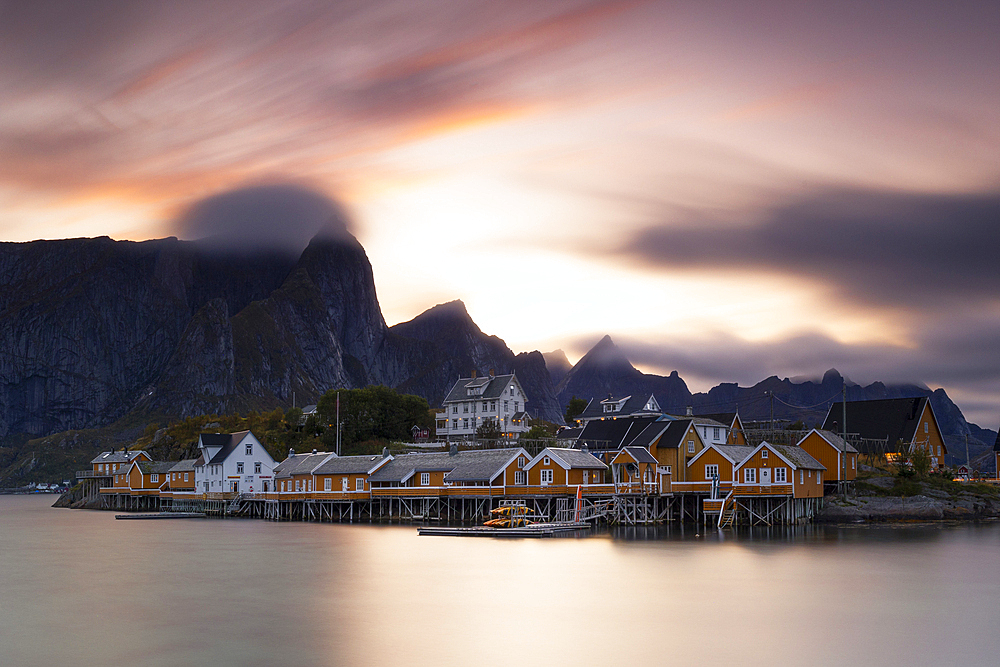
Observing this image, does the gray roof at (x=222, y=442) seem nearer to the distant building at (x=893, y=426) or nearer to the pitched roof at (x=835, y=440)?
the pitched roof at (x=835, y=440)

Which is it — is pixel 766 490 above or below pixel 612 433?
below

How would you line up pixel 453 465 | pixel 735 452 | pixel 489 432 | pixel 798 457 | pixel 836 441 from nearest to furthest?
pixel 798 457
pixel 735 452
pixel 836 441
pixel 453 465
pixel 489 432

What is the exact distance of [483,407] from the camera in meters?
131

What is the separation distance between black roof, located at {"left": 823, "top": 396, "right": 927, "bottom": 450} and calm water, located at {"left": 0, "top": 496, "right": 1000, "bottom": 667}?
27.1 m

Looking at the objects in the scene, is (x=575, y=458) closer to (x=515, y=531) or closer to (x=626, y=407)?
(x=515, y=531)

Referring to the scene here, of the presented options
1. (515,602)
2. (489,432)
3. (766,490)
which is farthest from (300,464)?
(515,602)

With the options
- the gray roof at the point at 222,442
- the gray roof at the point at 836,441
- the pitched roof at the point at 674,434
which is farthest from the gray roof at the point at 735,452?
the gray roof at the point at 222,442

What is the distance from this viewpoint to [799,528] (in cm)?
6881

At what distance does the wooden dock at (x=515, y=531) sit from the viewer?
6225 centimetres

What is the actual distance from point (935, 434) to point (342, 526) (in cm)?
6060

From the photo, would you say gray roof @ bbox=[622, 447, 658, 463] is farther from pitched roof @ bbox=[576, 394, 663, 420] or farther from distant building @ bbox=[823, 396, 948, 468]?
pitched roof @ bbox=[576, 394, 663, 420]

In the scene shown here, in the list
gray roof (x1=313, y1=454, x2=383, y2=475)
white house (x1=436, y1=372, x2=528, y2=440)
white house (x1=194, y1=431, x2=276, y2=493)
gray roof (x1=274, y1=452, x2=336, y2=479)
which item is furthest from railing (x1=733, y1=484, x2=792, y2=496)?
white house (x1=436, y1=372, x2=528, y2=440)

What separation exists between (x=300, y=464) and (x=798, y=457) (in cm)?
4893

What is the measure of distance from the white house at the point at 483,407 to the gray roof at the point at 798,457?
180 feet
